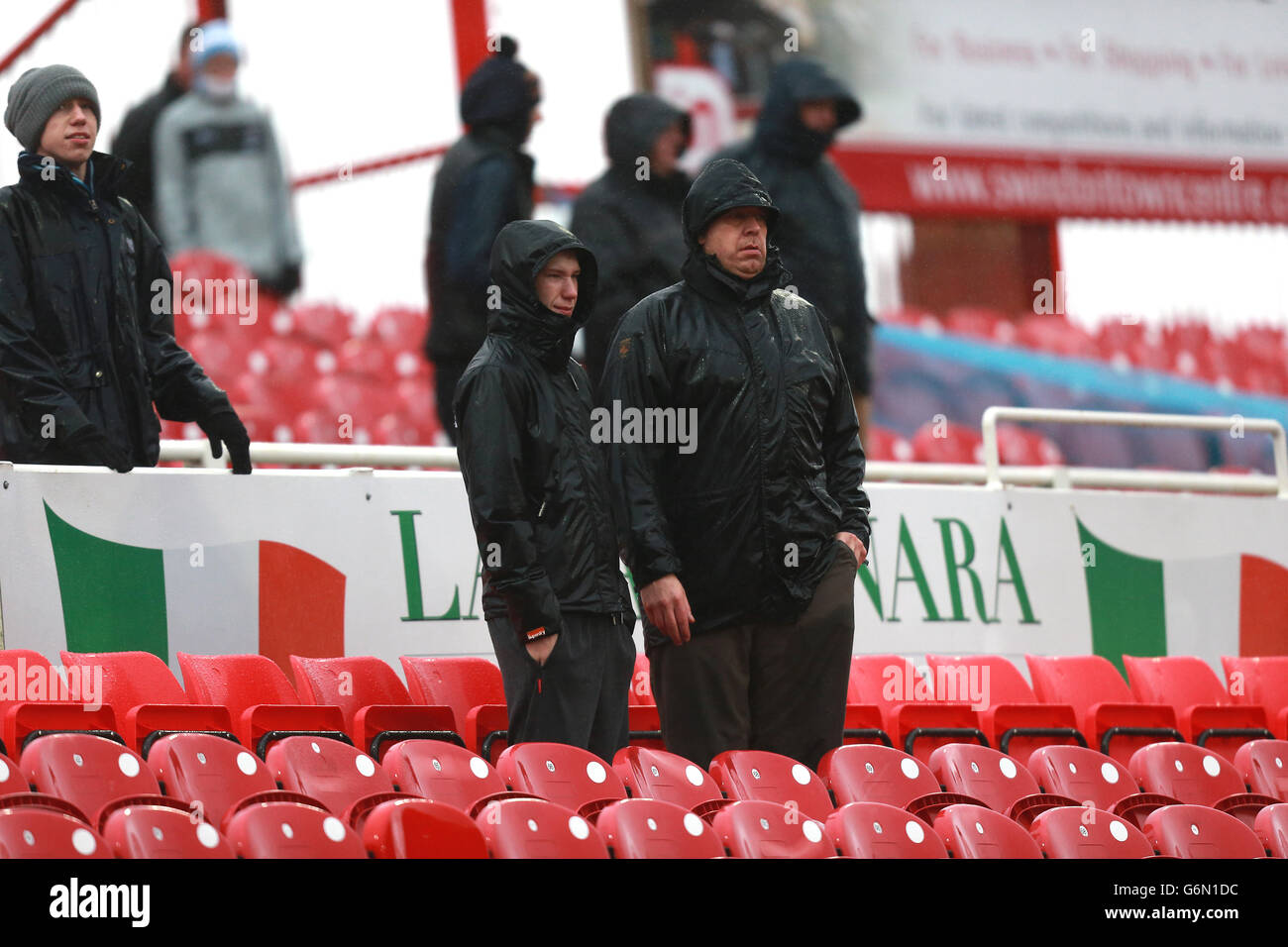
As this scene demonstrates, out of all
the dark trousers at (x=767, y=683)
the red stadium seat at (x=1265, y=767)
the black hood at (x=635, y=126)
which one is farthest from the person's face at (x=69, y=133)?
the red stadium seat at (x=1265, y=767)

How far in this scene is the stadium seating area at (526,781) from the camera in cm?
352

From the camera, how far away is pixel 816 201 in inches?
288

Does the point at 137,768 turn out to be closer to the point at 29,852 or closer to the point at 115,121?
the point at 29,852

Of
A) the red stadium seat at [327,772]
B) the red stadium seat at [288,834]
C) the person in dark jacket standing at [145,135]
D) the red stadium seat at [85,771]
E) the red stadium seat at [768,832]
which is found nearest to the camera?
the red stadium seat at [288,834]

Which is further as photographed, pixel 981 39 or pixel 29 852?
pixel 981 39

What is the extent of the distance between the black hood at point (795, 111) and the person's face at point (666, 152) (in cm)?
73

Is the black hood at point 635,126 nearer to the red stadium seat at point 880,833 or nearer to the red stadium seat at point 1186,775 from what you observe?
the red stadium seat at point 1186,775

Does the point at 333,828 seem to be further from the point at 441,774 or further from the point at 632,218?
the point at 632,218

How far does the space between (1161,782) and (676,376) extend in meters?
1.74

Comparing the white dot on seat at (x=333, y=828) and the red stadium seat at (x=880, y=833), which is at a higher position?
the white dot on seat at (x=333, y=828)

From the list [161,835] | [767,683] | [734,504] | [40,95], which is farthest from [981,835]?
[40,95]
